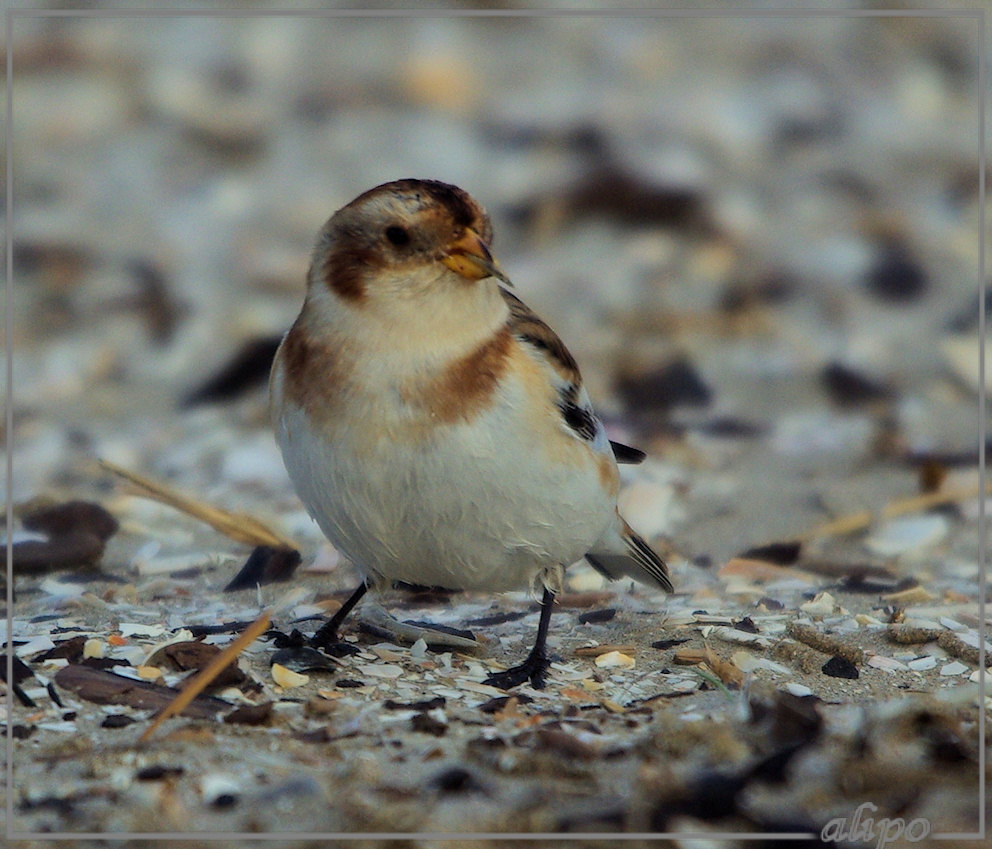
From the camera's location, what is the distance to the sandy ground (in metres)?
2.46

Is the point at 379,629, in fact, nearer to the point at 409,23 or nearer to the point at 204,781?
the point at 204,781

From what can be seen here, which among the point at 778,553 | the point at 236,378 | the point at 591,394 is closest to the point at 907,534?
the point at 778,553

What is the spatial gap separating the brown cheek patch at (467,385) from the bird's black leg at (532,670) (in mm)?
575

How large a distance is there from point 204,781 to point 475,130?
5.11m

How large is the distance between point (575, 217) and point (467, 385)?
154 inches

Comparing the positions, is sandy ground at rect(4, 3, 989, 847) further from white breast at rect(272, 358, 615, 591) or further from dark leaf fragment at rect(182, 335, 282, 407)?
white breast at rect(272, 358, 615, 591)

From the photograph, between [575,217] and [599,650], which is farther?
[575,217]

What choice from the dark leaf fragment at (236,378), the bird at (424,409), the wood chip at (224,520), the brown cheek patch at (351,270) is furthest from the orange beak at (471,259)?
the dark leaf fragment at (236,378)

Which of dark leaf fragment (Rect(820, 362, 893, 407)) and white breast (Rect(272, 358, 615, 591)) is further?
dark leaf fragment (Rect(820, 362, 893, 407))

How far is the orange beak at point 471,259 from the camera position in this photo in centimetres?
283

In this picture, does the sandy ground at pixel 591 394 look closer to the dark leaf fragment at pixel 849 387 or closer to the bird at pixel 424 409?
the dark leaf fragment at pixel 849 387

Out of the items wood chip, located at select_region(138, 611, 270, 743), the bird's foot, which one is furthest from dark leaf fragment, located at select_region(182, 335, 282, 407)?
wood chip, located at select_region(138, 611, 270, 743)

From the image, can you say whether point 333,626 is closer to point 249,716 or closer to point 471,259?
point 249,716

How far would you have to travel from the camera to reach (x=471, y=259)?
2.84 m
